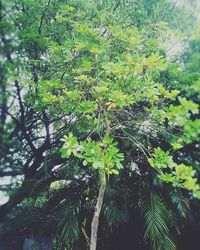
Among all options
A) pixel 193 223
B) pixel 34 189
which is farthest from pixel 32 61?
pixel 193 223

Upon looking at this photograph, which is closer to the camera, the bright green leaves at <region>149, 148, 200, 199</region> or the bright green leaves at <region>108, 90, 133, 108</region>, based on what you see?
the bright green leaves at <region>149, 148, 200, 199</region>

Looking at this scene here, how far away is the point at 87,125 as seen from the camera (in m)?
6.39

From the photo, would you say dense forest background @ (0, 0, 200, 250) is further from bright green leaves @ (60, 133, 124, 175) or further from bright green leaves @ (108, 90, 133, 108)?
bright green leaves @ (60, 133, 124, 175)

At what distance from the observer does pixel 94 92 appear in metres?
4.91

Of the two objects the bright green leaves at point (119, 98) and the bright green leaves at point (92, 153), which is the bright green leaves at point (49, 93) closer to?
the bright green leaves at point (119, 98)

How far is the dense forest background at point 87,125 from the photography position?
5863 mm

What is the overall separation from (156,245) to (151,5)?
16.6 ft

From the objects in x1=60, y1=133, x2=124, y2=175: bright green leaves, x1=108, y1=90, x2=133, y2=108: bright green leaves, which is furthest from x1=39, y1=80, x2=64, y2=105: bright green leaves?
x1=60, y1=133, x2=124, y2=175: bright green leaves

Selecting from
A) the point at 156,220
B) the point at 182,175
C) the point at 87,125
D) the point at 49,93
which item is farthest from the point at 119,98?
the point at 156,220

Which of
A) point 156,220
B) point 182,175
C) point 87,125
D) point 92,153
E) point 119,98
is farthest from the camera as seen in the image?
point 87,125

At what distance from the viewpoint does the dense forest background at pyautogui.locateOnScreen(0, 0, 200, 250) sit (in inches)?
231

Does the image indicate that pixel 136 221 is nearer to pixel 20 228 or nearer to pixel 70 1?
pixel 20 228

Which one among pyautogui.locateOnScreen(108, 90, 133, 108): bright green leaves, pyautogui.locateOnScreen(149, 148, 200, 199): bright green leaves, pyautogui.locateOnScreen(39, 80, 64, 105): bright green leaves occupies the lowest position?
pyautogui.locateOnScreen(149, 148, 200, 199): bright green leaves

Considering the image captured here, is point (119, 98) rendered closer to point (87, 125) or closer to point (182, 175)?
point (182, 175)
